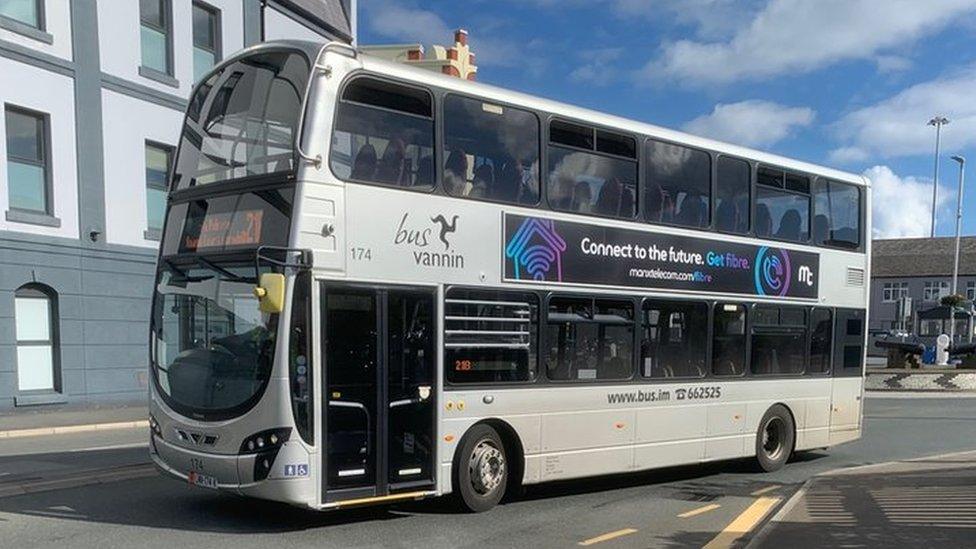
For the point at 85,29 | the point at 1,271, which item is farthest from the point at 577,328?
the point at 85,29

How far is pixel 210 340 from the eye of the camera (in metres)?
6.67

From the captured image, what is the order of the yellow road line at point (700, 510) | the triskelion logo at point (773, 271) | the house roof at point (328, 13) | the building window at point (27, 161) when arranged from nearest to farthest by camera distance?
the yellow road line at point (700, 510) → the triskelion logo at point (773, 271) → the building window at point (27, 161) → the house roof at point (328, 13)

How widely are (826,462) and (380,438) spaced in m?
7.86

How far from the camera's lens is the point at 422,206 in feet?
23.7

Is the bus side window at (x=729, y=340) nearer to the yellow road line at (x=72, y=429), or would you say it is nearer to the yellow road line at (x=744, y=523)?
the yellow road line at (x=744, y=523)

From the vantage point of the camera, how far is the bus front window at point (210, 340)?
638 cm

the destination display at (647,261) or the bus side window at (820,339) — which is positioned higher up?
the destination display at (647,261)

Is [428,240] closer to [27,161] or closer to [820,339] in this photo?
[820,339]

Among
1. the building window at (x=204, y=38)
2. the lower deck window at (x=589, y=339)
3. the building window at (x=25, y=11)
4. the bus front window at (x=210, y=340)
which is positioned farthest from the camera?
the building window at (x=204, y=38)

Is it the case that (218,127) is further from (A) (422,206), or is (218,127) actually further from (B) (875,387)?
(B) (875,387)

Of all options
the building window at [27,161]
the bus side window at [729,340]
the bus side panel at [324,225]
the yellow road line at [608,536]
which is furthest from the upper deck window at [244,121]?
the building window at [27,161]

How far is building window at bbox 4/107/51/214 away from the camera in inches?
622

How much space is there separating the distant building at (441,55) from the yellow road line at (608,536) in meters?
20.2

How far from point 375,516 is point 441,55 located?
21.8 metres
